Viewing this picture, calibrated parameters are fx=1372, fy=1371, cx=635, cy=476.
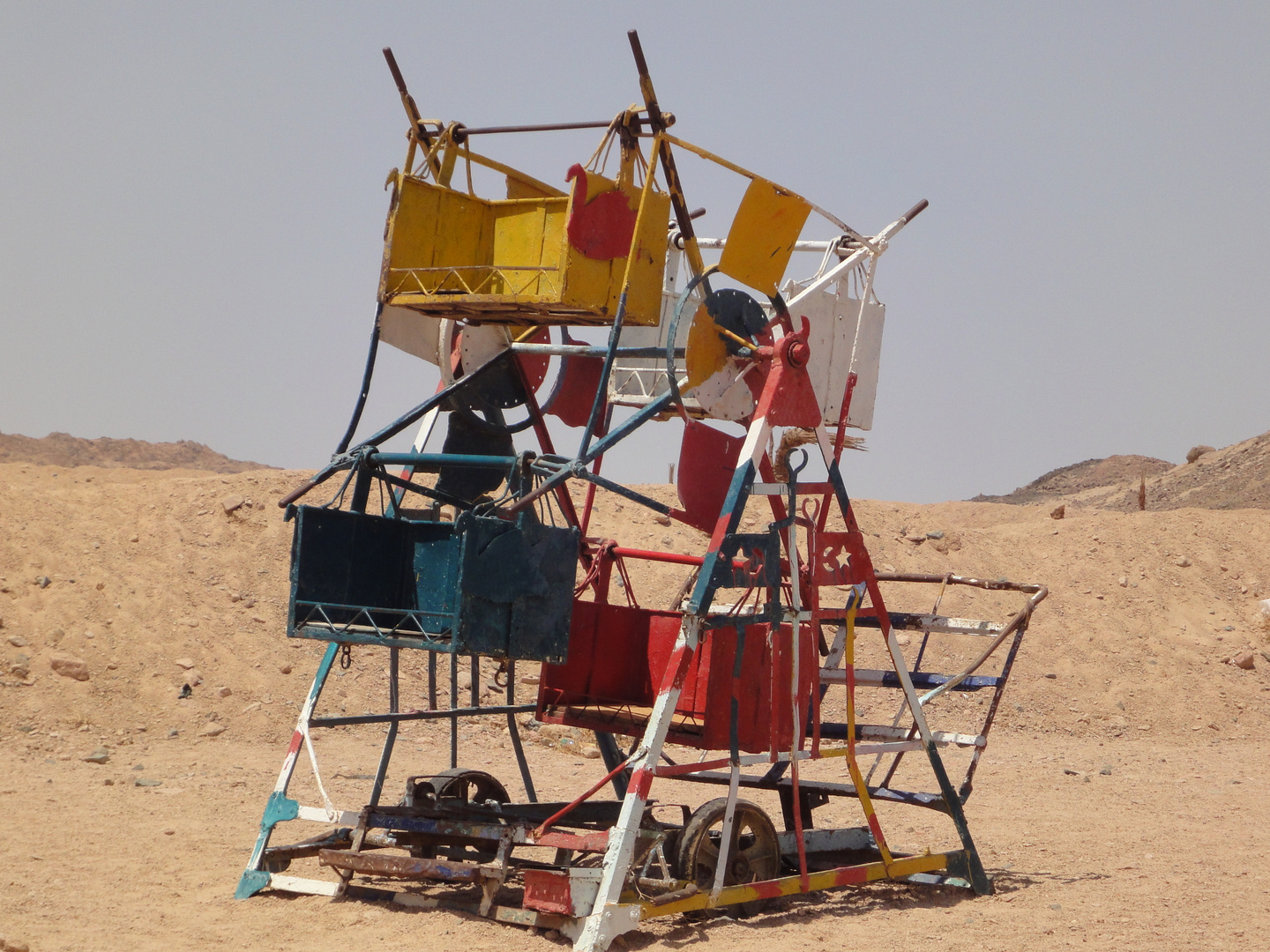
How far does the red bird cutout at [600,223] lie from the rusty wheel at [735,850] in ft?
9.74

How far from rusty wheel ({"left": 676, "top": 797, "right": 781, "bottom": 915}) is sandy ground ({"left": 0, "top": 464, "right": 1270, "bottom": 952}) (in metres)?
0.25

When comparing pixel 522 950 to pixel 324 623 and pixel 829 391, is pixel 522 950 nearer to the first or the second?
pixel 324 623

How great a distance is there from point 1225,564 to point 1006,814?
42.5ft

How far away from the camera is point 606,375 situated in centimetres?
718

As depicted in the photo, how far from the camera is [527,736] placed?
49.1 feet

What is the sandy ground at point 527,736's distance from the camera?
283 inches

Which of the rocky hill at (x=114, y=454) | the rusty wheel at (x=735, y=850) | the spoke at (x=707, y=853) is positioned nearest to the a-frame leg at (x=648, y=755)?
the rusty wheel at (x=735, y=850)

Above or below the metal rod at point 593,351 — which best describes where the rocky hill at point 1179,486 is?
above

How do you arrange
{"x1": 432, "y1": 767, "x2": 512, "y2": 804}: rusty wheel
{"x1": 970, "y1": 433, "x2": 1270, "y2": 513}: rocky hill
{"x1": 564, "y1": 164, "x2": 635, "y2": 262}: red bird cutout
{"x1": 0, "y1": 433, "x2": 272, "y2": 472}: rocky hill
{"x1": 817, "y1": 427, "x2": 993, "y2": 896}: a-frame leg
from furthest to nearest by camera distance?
{"x1": 0, "y1": 433, "x2": 272, "y2": 472}: rocky hill < {"x1": 970, "y1": 433, "x2": 1270, "y2": 513}: rocky hill < {"x1": 432, "y1": 767, "x2": 512, "y2": 804}: rusty wheel < {"x1": 817, "y1": 427, "x2": 993, "y2": 896}: a-frame leg < {"x1": 564, "y1": 164, "x2": 635, "y2": 262}: red bird cutout

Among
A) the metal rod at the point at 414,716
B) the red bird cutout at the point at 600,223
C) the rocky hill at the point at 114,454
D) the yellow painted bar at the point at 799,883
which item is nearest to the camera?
the yellow painted bar at the point at 799,883

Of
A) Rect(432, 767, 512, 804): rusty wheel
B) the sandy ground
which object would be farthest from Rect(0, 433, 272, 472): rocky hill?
Rect(432, 767, 512, 804): rusty wheel

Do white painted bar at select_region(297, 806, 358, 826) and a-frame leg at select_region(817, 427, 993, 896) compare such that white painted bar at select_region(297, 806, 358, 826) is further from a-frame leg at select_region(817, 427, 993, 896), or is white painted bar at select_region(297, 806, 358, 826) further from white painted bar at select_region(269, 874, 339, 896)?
a-frame leg at select_region(817, 427, 993, 896)

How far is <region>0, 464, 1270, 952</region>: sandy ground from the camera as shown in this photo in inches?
283

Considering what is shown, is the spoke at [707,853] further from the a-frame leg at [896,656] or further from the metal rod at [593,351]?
the metal rod at [593,351]
